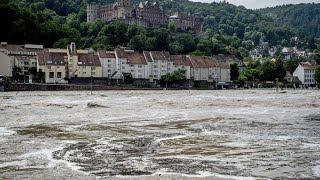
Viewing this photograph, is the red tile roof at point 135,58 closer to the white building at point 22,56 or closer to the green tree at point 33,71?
the white building at point 22,56

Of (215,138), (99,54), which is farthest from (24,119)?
(99,54)

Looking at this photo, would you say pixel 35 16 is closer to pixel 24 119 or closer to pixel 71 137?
pixel 24 119

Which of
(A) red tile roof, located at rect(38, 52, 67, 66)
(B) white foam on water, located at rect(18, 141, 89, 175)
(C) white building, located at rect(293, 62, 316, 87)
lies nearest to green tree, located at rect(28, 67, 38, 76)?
(A) red tile roof, located at rect(38, 52, 67, 66)

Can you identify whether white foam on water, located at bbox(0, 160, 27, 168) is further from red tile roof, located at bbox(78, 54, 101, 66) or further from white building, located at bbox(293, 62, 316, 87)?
white building, located at bbox(293, 62, 316, 87)

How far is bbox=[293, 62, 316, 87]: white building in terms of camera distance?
15032cm

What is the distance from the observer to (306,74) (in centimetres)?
15112

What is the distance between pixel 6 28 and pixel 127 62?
3458 cm

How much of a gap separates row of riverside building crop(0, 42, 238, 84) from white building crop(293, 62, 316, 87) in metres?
41.6

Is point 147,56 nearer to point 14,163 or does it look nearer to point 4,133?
point 4,133

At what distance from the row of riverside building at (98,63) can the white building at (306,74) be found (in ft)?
137

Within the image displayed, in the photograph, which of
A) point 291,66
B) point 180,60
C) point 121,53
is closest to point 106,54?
point 121,53

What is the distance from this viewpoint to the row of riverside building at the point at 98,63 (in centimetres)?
9738

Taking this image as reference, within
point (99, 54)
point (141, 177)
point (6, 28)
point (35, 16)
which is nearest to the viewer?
point (141, 177)

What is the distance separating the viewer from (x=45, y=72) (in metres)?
96.6
